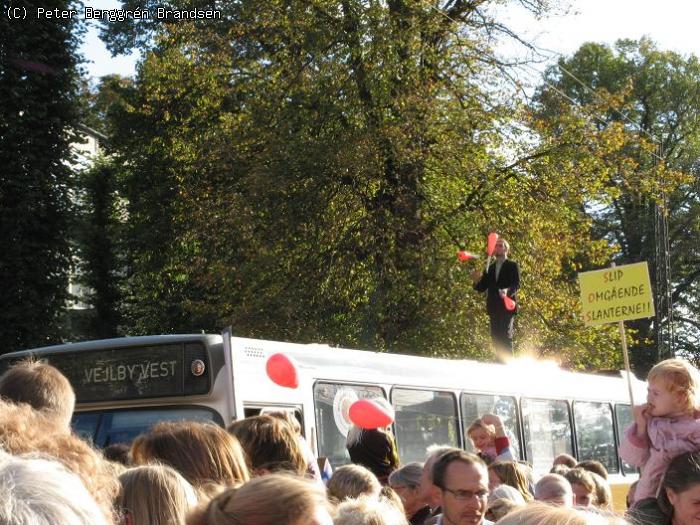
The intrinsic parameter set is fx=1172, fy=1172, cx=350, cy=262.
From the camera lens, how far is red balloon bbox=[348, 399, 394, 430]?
351 inches

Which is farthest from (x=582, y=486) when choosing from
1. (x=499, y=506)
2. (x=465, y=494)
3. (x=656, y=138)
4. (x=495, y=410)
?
(x=656, y=138)

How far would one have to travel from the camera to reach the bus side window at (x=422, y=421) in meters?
11.8

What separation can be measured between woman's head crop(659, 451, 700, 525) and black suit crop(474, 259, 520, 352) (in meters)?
11.1

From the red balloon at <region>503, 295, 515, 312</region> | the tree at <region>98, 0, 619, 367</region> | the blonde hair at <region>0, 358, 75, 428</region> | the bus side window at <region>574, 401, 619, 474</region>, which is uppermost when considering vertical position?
the tree at <region>98, 0, 619, 367</region>

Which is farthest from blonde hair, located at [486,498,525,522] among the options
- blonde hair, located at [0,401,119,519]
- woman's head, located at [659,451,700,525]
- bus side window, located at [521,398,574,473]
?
bus side window, located at [521,398,574,473]

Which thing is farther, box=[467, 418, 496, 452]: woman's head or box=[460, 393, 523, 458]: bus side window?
box=[460, 393, 523, 458]: bus side window

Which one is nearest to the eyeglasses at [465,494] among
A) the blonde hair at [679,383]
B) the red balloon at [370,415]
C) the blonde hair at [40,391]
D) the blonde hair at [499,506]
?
the blonde hair at [499,506]

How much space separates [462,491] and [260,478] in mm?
3085

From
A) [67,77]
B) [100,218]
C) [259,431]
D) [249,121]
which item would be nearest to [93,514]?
[259,431]

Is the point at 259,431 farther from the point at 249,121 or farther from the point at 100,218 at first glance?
the point at 100,218

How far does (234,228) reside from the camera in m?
23.1

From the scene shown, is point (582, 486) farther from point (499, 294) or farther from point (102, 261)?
point (102, 261)

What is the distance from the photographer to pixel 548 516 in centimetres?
236

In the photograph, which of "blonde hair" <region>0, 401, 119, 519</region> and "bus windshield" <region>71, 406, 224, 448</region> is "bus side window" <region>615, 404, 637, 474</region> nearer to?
"bus windshield" <region>71, 406, 224, 448</region>
